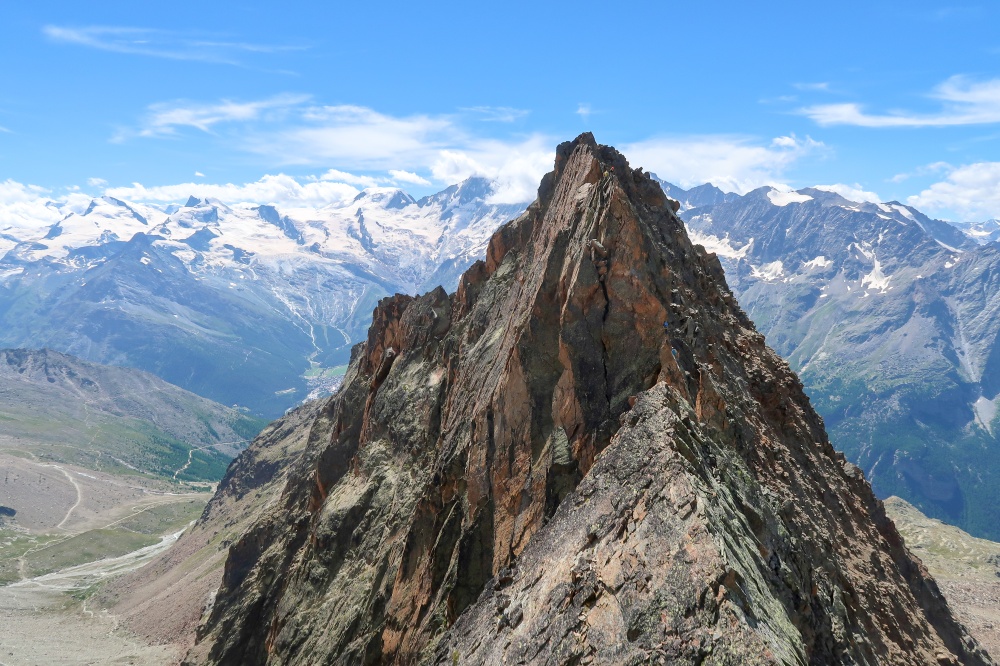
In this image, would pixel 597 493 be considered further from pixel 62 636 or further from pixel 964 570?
pixel 62 636

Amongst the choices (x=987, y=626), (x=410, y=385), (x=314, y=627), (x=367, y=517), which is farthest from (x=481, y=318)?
(x=987, y=626)

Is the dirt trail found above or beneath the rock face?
beneath

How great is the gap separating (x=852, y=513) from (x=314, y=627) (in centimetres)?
4134

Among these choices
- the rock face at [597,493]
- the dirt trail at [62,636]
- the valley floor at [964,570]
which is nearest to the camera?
the rock face at [597,493]

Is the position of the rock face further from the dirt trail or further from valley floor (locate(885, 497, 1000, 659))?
the dirt trail

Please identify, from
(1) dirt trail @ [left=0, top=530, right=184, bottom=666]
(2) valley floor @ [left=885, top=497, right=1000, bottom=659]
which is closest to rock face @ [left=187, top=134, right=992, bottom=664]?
(2) valley floor @ [left=885, top=497, right=1000, bottom=659]

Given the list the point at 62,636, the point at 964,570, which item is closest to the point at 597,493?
the point at 964,570

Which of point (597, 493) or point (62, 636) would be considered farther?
point (62, 636)

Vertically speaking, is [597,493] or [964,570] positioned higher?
[597,493]

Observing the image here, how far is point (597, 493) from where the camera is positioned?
86.2ft

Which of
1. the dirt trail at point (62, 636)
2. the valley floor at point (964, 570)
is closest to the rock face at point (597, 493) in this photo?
the valley floor at point (964, 570)

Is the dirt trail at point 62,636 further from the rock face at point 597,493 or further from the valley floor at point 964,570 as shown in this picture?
the valley floor at point 964,570

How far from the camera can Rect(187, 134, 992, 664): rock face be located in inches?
839

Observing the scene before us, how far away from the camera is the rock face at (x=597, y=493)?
69.9 ft
